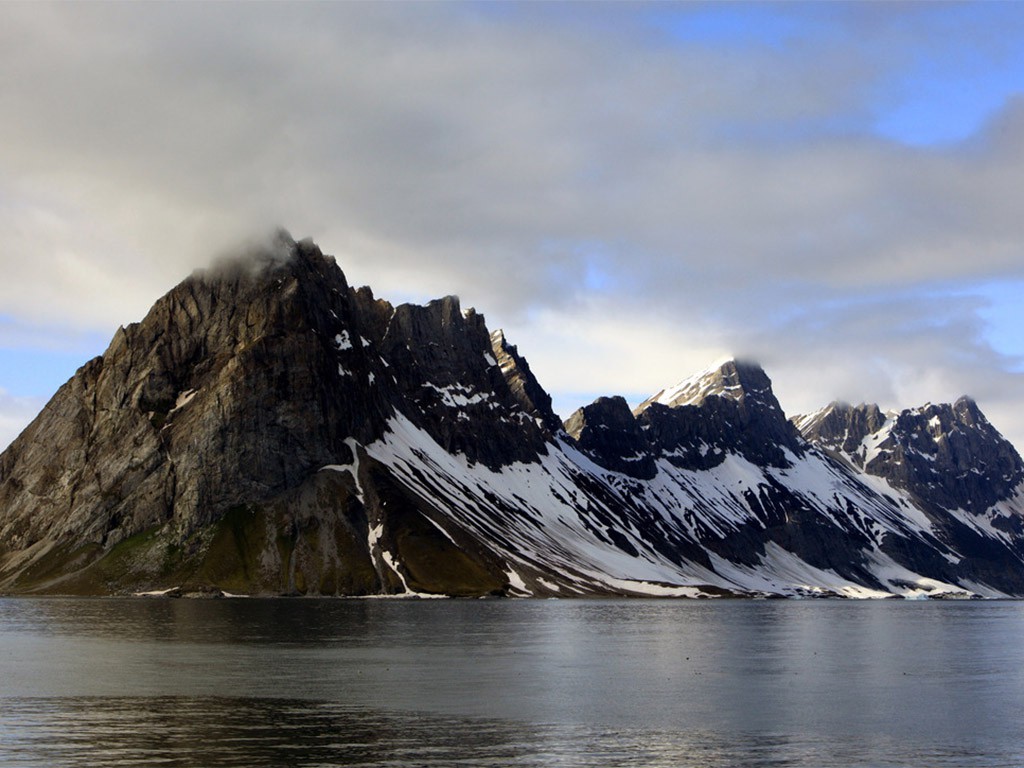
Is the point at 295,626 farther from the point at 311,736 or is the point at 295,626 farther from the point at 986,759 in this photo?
the point at 986,759

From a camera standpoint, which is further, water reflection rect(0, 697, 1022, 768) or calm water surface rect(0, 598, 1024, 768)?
calm water surface rect(0, 598, 1024, 768)

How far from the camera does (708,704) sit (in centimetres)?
10131

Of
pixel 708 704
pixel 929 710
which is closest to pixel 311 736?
pixel 708 704

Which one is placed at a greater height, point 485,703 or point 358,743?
point 485,703

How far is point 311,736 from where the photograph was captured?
78812mm

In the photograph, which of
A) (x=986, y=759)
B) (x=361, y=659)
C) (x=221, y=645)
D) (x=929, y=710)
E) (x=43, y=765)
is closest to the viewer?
(x=43, y=765)

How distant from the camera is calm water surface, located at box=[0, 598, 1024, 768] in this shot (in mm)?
74062

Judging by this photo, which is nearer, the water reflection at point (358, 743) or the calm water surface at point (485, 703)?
the water reflection at point (358, 743)

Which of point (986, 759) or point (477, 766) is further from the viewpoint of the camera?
point (986, 759)

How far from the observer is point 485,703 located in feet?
317

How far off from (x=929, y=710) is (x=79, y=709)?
214 feet

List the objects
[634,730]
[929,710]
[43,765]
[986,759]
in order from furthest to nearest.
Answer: [929,710] → [634,730] → [986,759] → [43,765]

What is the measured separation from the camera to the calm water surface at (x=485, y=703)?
7406cm

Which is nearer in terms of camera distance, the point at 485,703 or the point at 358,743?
the point at 358,743
